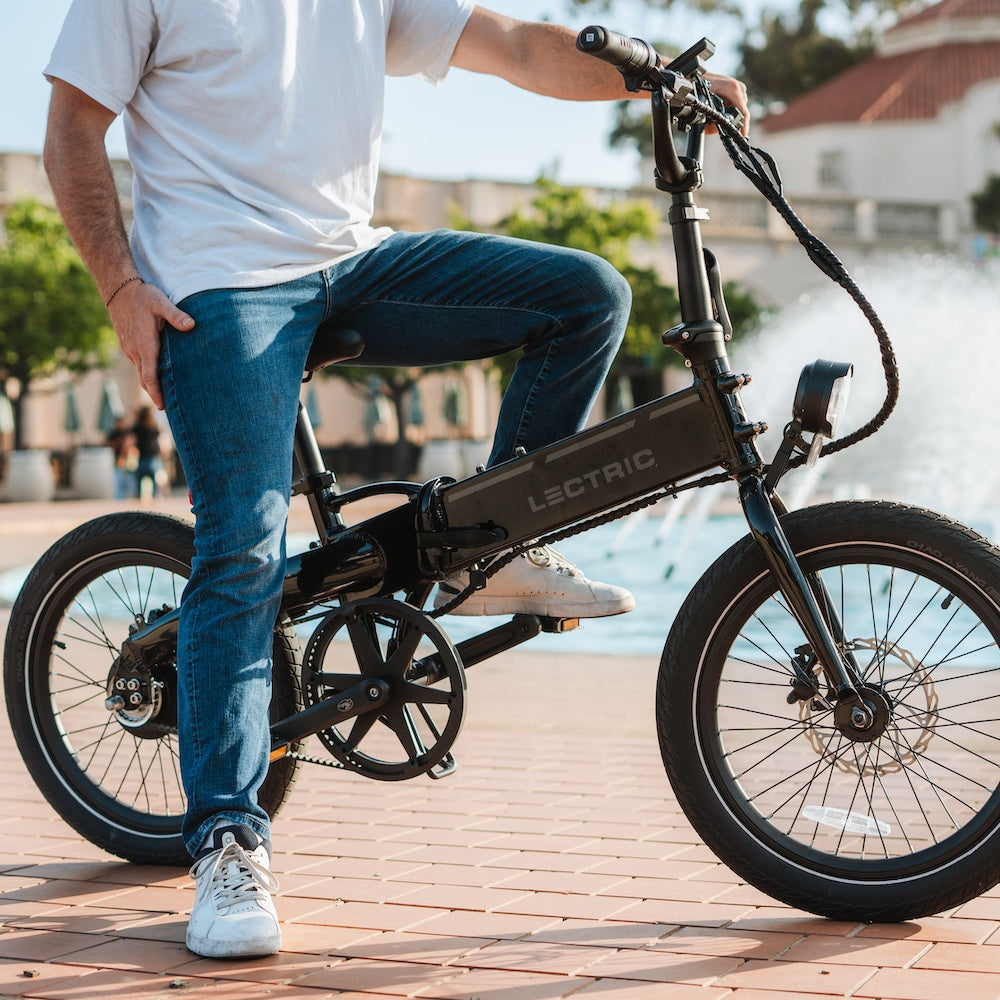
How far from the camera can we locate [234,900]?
2.73 m

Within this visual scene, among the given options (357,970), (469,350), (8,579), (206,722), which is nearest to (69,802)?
(206,722)

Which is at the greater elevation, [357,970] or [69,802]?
[69,802]

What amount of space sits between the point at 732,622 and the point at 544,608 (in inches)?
15.0

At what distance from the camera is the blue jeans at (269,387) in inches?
110

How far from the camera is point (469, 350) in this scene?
10.1ft

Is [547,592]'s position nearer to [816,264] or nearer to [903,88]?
[816,264]

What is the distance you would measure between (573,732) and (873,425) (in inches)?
105

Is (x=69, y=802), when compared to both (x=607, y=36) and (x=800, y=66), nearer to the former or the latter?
(x=607, y=36)

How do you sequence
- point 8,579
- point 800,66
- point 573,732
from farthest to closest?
point 800,66 → point 8,579 → point 573,732

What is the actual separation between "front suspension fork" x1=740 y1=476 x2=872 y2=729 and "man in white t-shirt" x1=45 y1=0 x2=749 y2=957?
361 mm

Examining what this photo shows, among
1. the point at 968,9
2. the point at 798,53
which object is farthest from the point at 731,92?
the point at 798,53

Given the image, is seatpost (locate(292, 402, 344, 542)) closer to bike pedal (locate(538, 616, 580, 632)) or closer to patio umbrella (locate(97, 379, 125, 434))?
bike pedal (locate(538, 616, 580, 632))

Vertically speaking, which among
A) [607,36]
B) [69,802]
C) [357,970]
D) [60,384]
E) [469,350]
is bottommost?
[357,970]

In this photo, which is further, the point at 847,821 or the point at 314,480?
the point at 314,480
